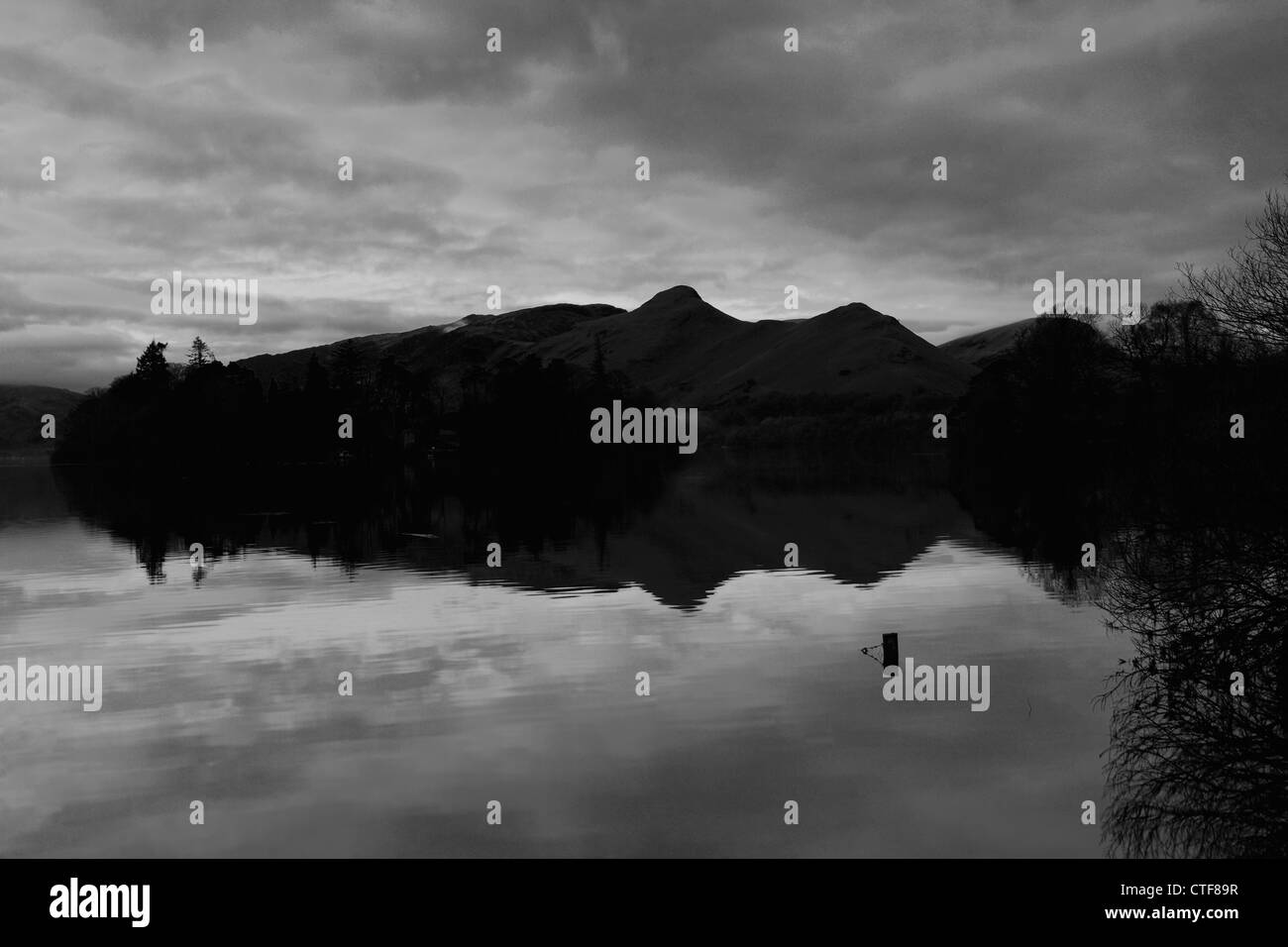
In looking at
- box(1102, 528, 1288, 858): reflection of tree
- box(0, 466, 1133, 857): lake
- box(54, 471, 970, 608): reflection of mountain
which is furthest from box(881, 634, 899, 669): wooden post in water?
box(54, 471, 970, 608): reflection of mountain

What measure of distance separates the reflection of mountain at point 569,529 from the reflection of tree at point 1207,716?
1577 centimetres

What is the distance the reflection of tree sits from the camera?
15.2m

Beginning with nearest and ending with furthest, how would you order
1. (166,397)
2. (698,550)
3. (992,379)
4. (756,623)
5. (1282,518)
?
(1282,518) < (756,623) < (698,550) < (992,379) < (166,397)

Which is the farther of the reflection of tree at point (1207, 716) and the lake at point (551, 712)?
the lake at point (551, 712)

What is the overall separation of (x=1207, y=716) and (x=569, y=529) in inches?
1703

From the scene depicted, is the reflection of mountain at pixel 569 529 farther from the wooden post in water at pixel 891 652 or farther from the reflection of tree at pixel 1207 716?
the reflection of tree at pixel 1207 716

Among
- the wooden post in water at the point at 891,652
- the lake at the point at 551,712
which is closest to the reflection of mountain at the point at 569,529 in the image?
the lake at the point at 551,712

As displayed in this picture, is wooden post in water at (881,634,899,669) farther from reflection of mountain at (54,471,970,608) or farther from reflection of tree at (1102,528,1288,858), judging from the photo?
reflection of mountain at (54,471,970,608)

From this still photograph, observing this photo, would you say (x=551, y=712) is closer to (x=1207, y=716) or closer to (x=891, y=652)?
(x=891, y=652)

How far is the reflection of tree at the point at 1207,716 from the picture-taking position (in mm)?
15203
